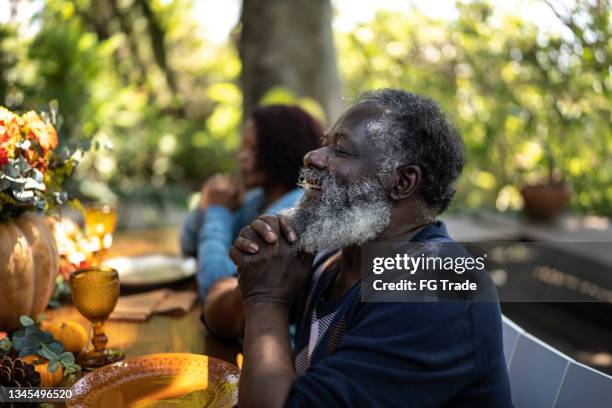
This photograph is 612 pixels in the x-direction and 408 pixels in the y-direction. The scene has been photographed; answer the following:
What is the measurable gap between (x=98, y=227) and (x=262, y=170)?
2.45ft

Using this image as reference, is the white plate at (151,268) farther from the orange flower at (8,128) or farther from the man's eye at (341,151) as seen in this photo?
the man's eye at (341,151)

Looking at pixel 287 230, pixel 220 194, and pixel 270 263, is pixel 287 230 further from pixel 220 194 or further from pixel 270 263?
pixel 220 194

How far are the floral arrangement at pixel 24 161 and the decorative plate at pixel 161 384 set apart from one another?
0.45 metres

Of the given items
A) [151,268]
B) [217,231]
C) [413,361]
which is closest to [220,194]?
[217,231]

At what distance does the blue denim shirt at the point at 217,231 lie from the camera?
1.97m

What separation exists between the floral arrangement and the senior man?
0.51 metres

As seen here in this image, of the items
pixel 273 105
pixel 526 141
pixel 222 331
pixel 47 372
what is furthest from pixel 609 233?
pixel 47 372

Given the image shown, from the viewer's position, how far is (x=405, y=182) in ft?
4.40

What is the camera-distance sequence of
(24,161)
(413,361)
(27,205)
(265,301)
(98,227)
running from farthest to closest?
(98,227)
(27,205)
(24,161)
(265,301)
(413,361)

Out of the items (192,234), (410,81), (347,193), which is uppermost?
(410,81)

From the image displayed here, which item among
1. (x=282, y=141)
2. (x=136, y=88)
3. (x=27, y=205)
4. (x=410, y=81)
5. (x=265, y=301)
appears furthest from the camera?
(x=136, y=88)

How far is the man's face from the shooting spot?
1349mm

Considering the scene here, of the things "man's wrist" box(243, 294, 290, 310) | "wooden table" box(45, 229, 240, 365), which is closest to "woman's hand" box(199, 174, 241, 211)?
"wooden table" box(45, 229, 240, 365)

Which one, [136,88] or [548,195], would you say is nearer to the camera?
[548,195]
